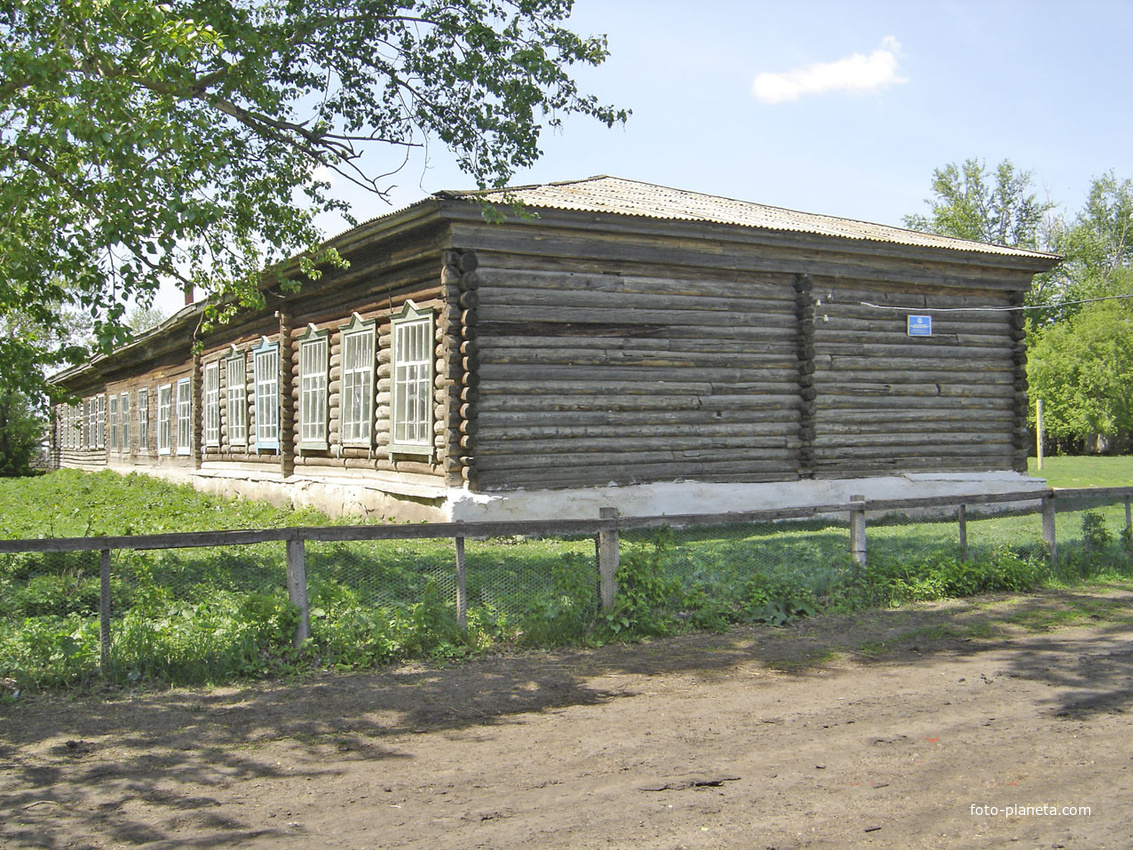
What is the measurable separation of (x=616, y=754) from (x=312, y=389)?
1318 centimetres

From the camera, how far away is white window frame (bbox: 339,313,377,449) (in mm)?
14617

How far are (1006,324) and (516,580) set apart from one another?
12798 millimetres

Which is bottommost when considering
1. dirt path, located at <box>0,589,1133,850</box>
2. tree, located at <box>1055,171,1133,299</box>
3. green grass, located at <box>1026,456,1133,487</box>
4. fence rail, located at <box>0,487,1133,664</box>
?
dirt path, located at <box>0,589,1133,850</box>

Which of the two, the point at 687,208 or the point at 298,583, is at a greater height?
the point at 687,208

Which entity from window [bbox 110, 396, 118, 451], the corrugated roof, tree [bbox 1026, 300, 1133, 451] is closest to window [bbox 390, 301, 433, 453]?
the corrugated roof

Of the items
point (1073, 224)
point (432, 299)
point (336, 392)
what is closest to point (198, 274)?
point (432, 299)

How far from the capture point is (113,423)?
32594 mm

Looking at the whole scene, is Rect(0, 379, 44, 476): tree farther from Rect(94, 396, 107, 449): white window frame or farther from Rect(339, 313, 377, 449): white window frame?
Rect(339, 313, 377, 449): white window frame

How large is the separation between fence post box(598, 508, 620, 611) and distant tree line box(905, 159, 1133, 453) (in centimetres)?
4049

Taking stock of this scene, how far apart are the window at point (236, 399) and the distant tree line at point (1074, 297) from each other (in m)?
35.7

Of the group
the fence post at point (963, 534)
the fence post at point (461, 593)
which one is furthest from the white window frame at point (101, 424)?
the fence post at point (963, 534)

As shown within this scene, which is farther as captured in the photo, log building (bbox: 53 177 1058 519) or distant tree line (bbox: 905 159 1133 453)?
distant tree line (bbox: 905 159 1133 453)

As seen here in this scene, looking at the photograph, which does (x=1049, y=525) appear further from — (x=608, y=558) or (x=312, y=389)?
(x=312, y=389)

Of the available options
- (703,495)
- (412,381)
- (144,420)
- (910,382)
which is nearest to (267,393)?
(412,381)
